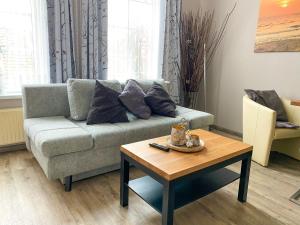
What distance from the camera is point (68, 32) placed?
2787 millimetres

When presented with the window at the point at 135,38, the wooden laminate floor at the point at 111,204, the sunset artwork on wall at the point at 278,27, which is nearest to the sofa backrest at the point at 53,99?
the wooden laminate floor at the point at 111,204

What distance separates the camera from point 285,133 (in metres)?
2.50

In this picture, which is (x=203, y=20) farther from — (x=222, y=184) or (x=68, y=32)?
(x=222, y=184)

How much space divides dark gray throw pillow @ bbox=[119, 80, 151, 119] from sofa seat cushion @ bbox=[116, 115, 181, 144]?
10 cm

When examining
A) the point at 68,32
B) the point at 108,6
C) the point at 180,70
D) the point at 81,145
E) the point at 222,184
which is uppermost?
the point at 108,6

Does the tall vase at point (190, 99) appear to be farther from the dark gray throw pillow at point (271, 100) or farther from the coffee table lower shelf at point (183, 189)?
the coffee table lower shelf at point (183, 189)

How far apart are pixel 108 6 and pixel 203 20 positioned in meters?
1.60

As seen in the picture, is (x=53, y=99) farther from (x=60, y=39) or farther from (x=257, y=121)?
(x=257, y=121)

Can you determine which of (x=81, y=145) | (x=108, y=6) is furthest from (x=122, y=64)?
(x=81, y=145)

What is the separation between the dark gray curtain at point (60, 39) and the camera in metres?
2.69

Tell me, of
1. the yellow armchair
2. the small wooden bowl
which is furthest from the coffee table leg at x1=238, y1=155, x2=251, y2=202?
the yellow armchair

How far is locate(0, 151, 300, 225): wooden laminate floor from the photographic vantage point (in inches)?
66.3

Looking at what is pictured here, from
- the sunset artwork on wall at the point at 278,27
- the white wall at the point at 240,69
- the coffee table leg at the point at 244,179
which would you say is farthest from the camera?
the white wall at the point at 240,69

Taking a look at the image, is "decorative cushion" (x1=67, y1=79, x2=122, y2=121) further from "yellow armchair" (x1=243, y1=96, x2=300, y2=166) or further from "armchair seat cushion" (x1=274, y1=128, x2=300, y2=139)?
"armchair seat cushion" (x1=274, y1=128, x2=300, y2=139)
